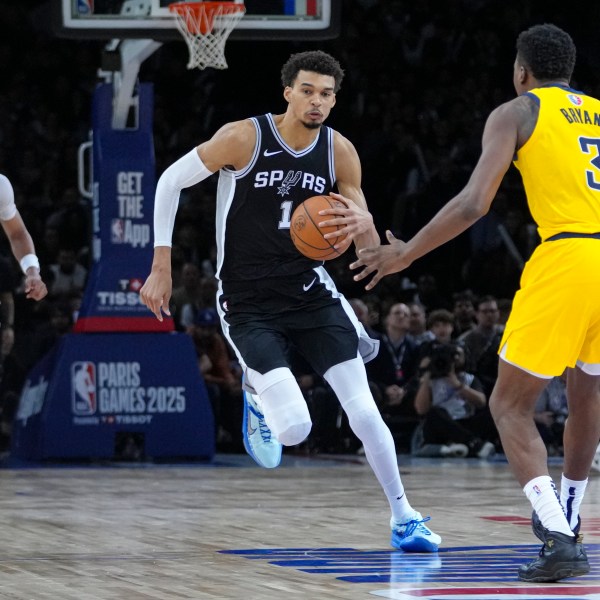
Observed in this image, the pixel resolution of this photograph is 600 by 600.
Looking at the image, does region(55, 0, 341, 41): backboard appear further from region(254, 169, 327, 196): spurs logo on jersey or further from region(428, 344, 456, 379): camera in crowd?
region(254, 169, 327, 196): spurs logo on jersey

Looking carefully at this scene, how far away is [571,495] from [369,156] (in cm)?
1021

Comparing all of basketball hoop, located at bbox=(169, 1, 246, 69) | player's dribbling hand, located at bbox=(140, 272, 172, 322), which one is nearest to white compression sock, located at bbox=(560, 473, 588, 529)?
player's dribbling hand, located at bbox=(140, 272, 172, 322)

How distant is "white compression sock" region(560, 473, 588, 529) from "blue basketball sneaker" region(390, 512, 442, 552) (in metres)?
0.62

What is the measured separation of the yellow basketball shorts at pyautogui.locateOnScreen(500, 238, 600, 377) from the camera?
5348 millimetres

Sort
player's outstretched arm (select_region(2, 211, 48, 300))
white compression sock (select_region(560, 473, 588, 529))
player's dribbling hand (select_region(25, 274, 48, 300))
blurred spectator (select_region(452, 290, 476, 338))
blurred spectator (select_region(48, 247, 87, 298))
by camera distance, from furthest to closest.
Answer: blurred spectator (select_region(48, 247, 87, 298)) → blurred spectator (select_region(452, 290, 476, 338)) → player's outstretched arm (select_region(2, 211, 48, 300)) → player's dribbling hand (select_region(25, 274, 48, 300)) → white compression sock (select_region(560, 473, 588, 529))

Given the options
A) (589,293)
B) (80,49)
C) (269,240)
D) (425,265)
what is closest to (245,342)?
(269,240)

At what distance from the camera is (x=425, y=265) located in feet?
49.4

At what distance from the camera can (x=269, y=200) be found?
641 cm

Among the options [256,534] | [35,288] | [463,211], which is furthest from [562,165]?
[35,288]

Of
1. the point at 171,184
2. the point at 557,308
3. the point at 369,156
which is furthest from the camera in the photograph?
the point at 369,156

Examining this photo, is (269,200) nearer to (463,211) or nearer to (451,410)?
(463,211)

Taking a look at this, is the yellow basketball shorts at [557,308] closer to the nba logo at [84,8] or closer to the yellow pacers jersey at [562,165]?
the yellow pacers jersey at [562,165]

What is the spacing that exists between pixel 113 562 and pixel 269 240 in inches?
63.1

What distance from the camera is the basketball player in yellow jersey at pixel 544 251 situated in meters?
5.27
